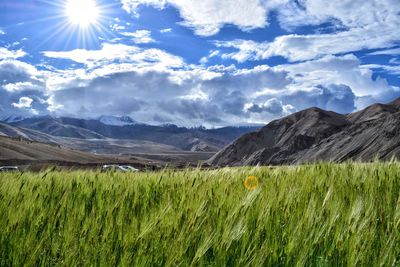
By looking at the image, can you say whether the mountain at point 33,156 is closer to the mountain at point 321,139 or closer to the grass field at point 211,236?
the mountain at point 321,139

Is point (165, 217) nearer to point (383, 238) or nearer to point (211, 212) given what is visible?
point (211, 212)

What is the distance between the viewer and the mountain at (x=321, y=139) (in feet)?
302

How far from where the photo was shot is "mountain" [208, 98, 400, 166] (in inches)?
3620

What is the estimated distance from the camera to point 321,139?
123 metres

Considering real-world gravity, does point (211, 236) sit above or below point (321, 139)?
below

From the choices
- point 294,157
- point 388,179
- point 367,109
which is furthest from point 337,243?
point 367,109

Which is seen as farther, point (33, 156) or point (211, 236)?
point (33, 156)

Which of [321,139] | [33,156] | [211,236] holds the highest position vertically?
[321,139]

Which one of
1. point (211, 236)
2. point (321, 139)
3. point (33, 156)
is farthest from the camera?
point (321, 139)

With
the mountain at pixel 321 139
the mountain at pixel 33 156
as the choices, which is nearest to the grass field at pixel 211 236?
the mountain at pixel 33 156

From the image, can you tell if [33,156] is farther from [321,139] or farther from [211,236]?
[211,236]

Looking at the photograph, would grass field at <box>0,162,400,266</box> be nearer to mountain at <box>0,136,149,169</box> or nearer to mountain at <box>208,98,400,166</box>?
mountain at <box>0,136,149,169</box>

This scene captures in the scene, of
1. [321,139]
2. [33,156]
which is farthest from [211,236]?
[321,139]

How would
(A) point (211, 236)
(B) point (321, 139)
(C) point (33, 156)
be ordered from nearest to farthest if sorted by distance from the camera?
(A) point (211, 236)
(C) point (33, 156)
(B) point (321, 139)
